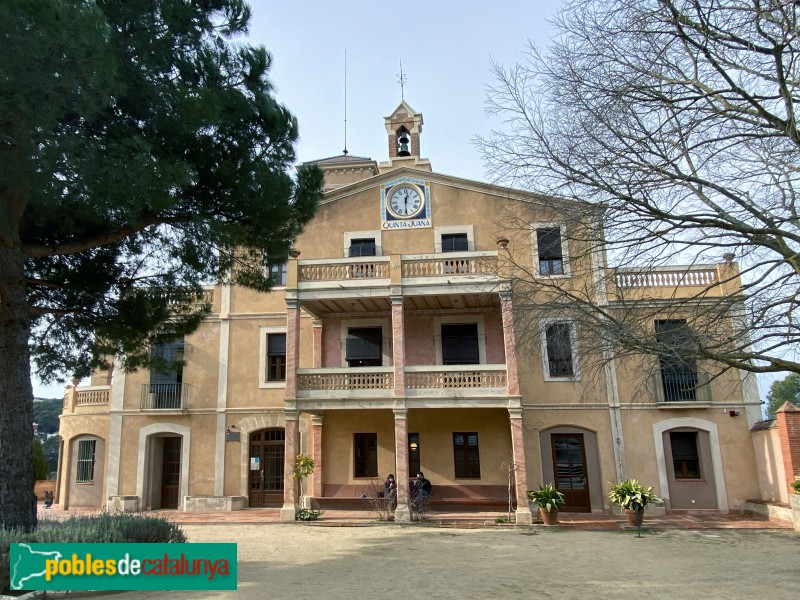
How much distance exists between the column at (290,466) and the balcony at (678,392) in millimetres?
10532

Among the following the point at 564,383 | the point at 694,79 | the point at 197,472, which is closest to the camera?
the point at 694,79

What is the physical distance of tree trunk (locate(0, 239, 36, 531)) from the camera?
8.39 m

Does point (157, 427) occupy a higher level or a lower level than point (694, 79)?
lower

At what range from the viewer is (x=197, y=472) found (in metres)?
19.3

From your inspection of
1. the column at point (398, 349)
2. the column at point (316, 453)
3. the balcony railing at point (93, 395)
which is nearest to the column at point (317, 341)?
the column at point (316, 453)

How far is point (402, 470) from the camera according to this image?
16.1 m

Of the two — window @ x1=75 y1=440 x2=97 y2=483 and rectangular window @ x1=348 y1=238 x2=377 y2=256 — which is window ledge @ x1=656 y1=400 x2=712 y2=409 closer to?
rectangular window @ x1=348 y1=238 x2=377 y2=256

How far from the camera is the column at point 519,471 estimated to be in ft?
50.4

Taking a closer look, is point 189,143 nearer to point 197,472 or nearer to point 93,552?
point 93,552

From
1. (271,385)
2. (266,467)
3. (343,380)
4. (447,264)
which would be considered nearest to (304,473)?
(343,380)

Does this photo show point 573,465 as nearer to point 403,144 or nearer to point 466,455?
point 466,455

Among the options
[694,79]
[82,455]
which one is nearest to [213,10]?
[694,79]

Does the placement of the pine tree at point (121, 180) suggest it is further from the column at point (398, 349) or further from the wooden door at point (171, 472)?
the wooden door at point (171, 472)

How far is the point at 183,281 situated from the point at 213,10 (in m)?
4.94
